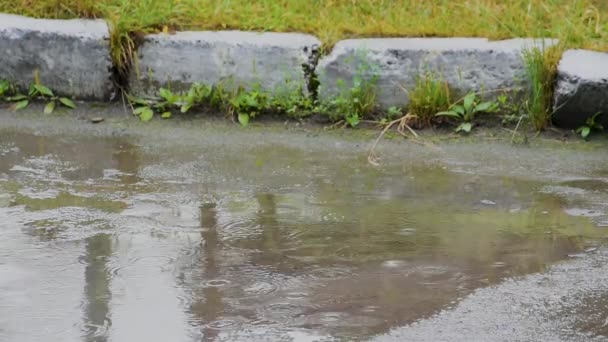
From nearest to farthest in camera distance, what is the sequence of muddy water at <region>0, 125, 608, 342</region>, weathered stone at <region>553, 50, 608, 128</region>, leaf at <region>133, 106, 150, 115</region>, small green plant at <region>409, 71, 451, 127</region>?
muddy water at <region>0, 125, 608, 342</region>
weathered stone at <region>553, 50, 608, 128</region>
small green plant at <region>409, 71, 451, 127</region>
leaf at <region>133, 106, 150, 115</region>

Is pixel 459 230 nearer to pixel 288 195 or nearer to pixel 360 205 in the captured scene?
pixel 360 205

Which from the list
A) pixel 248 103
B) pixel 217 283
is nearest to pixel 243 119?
pixel 248 103

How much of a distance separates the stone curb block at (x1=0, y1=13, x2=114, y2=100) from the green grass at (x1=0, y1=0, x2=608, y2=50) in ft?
0.42

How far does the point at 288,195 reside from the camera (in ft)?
13.0

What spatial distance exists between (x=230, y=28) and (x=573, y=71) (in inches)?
69.6

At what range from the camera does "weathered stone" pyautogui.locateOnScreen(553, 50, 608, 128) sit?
4.64 m

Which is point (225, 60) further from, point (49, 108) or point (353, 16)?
point (49, 108)

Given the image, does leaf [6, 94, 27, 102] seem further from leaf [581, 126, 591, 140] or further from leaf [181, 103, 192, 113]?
leaf [581, 126, 591, 140]

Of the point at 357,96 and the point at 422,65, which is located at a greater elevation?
the point at 422,65

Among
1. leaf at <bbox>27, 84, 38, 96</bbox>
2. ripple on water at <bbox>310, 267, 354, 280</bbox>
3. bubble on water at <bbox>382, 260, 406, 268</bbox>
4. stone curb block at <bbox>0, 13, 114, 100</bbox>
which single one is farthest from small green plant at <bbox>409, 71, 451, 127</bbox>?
leaf at <bbox>27, 84, 38, 96</bbox>

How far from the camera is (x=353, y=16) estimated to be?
211 inches

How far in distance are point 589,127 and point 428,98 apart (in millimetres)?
781

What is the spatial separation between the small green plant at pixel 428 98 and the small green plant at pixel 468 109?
4cm

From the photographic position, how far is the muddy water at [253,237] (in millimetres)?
2828
